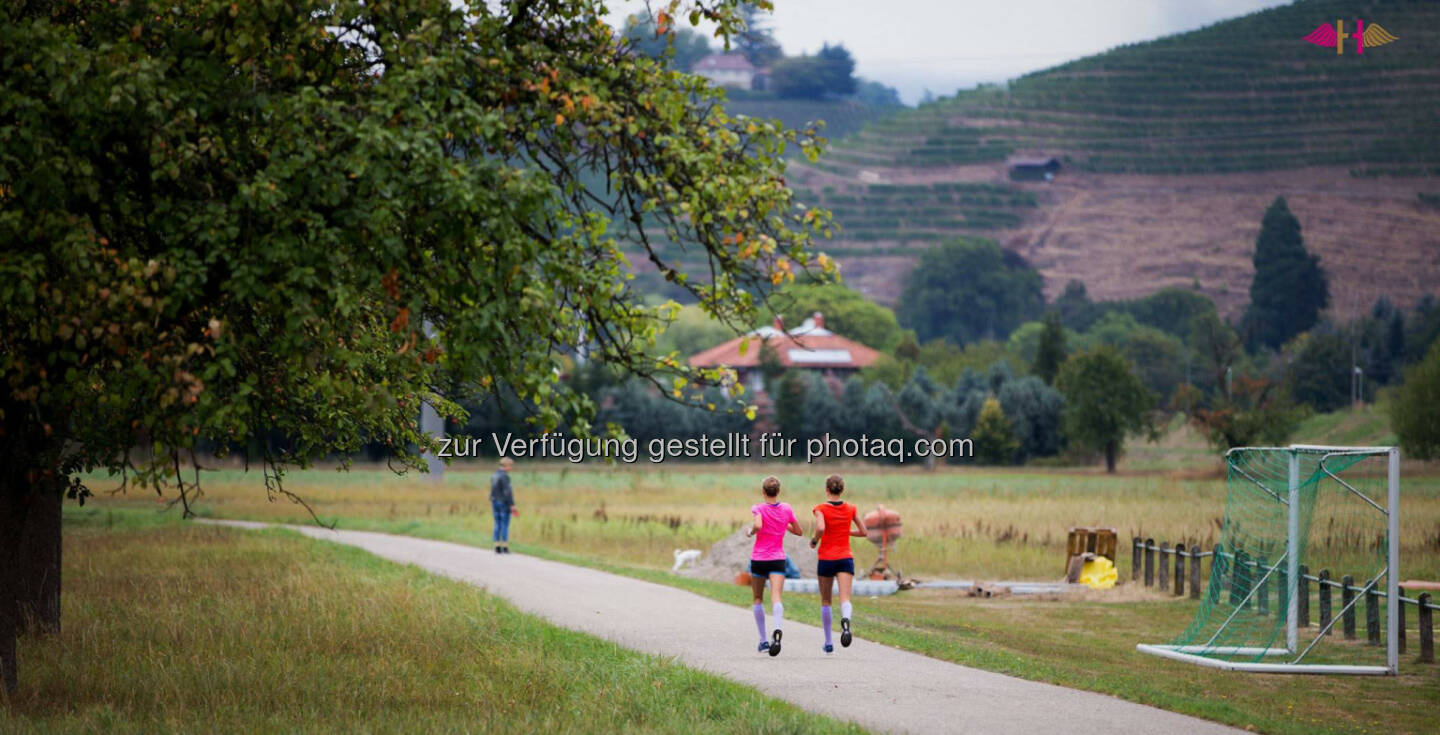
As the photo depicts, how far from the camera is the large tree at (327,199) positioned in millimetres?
8750

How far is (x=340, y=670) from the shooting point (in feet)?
40.9

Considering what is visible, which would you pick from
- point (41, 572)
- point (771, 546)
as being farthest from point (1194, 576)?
point (41, 572)

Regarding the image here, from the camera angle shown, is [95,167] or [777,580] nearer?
[95,167]

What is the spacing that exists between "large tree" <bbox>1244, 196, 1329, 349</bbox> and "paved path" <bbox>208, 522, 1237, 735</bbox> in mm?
169481

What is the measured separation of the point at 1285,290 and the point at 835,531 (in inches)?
7037

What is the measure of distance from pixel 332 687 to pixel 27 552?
476cm

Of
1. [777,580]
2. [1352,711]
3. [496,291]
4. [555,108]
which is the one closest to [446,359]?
[496,291]

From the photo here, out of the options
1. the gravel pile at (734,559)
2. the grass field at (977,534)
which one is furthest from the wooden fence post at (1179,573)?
the gravel pile at (734,559)

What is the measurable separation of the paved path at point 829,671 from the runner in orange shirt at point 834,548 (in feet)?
1.36

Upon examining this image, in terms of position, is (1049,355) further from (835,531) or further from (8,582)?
(8,582)

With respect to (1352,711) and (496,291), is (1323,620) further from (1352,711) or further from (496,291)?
(496,291)

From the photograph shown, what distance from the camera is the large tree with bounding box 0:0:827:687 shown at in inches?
344

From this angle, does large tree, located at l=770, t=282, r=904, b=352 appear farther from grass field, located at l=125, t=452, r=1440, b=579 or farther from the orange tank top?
the orange tank top

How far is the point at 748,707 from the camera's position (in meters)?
10.6
